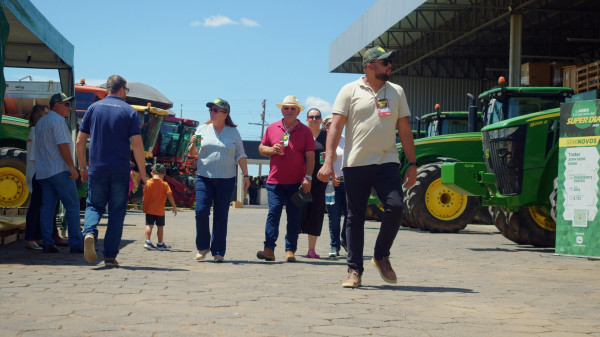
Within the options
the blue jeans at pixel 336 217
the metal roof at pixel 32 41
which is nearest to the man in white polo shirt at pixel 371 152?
the blue jeans at pixel 336 217

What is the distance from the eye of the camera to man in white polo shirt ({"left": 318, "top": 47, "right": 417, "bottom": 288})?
6387 mm

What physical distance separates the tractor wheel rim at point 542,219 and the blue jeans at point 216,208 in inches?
207

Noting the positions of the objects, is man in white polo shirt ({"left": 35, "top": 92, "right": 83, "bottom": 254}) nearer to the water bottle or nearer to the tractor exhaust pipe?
the water bottle

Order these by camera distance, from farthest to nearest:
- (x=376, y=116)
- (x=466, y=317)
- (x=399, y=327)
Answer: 1. (x=376, y=116)
2. (x=466, y=317)
3. (x=399, y=327)

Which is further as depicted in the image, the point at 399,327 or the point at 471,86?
the point at 471,86

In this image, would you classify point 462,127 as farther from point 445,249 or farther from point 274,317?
point 274,317

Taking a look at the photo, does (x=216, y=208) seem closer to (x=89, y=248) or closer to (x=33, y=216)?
(x=89, y=248)

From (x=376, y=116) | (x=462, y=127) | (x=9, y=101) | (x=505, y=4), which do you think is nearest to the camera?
(x=376, y=116)

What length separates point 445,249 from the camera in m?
11.1

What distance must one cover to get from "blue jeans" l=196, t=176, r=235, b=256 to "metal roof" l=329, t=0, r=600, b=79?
1987 centimetres

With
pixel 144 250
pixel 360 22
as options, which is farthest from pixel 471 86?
pixel 144 250

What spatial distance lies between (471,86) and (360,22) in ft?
33.1

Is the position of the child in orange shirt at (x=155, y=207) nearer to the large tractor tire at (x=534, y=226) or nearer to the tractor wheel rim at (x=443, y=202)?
the large tractor tire at (x=534, y=226)

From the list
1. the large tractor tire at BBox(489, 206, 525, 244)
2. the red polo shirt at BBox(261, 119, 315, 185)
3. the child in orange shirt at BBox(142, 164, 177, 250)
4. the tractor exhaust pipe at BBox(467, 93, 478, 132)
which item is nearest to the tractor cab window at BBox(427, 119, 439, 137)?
the tractor exhaust pipe at BBox(467, 93, 478, 132)
